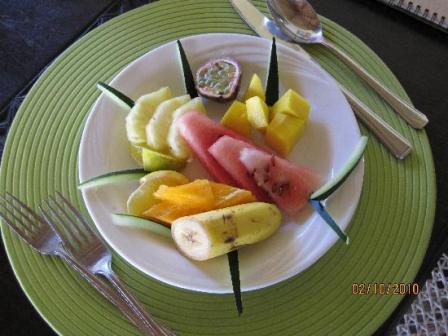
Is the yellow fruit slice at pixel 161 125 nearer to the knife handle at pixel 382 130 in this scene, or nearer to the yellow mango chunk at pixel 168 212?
the yellow mango chunk at pixel 168 212

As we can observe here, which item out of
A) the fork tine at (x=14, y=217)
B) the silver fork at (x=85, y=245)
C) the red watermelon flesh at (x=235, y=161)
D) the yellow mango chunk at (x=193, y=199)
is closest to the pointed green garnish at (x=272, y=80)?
the red watermelon flesh at (x=235, y=161)

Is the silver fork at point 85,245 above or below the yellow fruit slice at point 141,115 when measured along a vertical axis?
below

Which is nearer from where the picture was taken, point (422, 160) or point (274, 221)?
point (274, 221)

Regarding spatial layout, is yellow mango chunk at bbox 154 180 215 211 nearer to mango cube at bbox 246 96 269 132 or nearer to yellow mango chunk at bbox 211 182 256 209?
yellow mango chunk at bbox 211 182 256 209

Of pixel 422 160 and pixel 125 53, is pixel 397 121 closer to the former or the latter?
pixel 422 160

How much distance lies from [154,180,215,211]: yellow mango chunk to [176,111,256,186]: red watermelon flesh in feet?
0.27

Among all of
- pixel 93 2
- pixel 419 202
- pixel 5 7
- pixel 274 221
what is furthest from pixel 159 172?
pixel 5 7

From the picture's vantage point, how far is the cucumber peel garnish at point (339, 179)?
0.98 m

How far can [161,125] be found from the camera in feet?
3.43

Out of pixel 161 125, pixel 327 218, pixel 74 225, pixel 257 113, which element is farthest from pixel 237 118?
pixel 74 225

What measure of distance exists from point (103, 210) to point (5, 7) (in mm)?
812

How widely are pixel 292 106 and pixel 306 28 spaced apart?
297mm

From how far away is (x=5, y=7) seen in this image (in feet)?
4.83

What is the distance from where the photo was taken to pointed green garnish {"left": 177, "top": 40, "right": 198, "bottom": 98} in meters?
1.13
